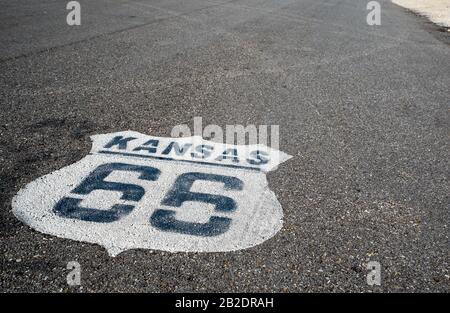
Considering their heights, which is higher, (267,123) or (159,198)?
(267,123)

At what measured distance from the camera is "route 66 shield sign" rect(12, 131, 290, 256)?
255 centimetres

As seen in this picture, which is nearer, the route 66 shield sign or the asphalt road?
the asphalt road

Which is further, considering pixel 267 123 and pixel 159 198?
pixel 267 123

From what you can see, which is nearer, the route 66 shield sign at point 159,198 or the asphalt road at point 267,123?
the asphalt road at point 267,123

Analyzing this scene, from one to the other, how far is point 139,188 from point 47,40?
5.38 m

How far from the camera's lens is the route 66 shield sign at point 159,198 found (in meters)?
2.55

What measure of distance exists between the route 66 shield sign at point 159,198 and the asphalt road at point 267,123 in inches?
4.1

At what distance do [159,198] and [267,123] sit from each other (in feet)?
5.93

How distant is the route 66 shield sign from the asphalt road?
A: 0.11m

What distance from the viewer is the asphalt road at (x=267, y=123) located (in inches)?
90.9

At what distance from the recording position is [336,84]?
18.6 feet

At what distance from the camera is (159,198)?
2.92m

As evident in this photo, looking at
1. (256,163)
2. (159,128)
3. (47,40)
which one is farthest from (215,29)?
(256,163)
